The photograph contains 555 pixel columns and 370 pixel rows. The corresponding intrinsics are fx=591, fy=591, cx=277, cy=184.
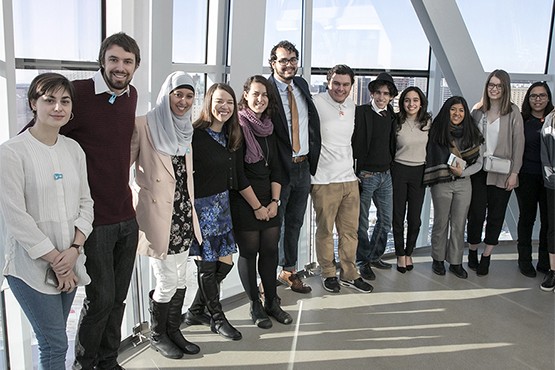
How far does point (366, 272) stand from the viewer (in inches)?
206

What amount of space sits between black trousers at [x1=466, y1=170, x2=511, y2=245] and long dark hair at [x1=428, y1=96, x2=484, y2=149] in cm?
35

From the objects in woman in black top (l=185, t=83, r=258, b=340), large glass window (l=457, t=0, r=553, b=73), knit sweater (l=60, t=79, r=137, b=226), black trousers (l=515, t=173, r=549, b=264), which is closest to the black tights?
woman in black top (l=185, t=83, r=258, b=340)

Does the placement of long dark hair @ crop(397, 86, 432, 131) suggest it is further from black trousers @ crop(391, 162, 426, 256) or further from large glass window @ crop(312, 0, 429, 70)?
large glass window @ crop(312, 0, 429, 70)

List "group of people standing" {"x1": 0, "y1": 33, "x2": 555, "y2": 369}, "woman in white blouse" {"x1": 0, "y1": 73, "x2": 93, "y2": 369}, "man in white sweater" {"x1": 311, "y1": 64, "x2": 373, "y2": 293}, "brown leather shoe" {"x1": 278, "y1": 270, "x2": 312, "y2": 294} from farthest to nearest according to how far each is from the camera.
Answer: "brown leather shoe" {"x1": 278, "y1": 270, "x2": 312, "y2": 294} → "man in white sweater" {"x1": 311, "y1": 64, "x2": 373, "y2": 293} → "group of people standing" {"x1": 0, "y1": 33, "x2": 555, "y2": 369} → "woman in white blouse" {"x1": 0, "y1": 73, "x2": 93, "y2": 369}

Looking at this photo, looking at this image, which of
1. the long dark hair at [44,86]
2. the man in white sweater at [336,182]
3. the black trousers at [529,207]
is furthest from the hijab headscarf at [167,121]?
the black trousers at [529,207]

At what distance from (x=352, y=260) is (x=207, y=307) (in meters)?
1.47

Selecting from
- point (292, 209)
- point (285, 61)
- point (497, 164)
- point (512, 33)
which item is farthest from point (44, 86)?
point (512, 33)

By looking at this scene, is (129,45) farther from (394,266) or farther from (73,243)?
(394,266)

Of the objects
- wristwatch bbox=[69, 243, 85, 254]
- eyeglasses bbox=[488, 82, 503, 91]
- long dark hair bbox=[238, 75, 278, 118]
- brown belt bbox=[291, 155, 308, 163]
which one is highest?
eyeglasses bbox=[488, 82, 503, 91]

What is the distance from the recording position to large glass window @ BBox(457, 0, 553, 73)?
7.76m

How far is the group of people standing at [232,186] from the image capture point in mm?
2621

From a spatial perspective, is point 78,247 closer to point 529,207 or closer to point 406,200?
point 406,200

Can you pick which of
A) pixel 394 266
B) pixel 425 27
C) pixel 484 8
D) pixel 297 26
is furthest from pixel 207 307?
pixel 484 8

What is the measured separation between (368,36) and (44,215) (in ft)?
18.0
